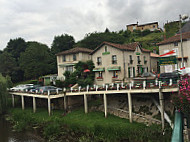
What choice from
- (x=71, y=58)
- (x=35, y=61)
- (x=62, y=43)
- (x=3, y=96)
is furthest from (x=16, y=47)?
(x=3, y=96)

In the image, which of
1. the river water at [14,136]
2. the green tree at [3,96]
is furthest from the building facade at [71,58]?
the river water at [14,136]

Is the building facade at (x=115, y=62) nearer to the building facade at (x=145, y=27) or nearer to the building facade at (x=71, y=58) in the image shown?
the building facade at (x=71, y=58)

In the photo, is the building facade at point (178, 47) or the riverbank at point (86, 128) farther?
the building facade at point (178, 47)

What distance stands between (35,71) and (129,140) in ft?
126

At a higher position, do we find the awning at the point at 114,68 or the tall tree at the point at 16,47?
the tall tree at the point at 16,47

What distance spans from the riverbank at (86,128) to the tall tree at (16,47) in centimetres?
4464

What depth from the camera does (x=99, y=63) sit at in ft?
102

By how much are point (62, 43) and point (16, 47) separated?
19546 millimetres

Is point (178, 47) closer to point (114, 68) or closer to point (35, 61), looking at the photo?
point (114, 68)

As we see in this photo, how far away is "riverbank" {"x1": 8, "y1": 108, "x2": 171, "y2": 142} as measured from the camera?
52.3 feet

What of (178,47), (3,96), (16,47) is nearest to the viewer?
(3,96)

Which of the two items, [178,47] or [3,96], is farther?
[178,47]

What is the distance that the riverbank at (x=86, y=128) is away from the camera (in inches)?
628

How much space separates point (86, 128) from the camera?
18219 mm
